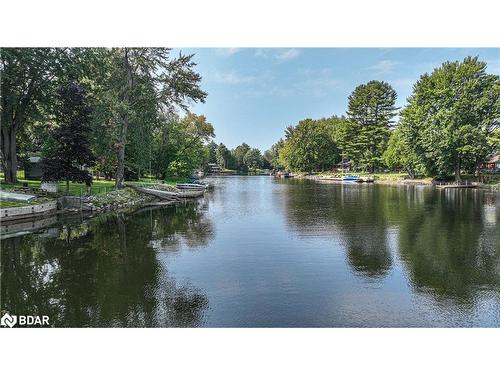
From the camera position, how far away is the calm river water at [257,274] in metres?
8.91

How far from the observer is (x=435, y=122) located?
5716 cm

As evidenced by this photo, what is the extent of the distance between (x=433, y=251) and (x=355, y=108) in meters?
78.7

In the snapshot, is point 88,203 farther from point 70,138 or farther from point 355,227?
point 355,227

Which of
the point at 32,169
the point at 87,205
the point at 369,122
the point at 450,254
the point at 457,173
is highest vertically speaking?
the point at 369,122

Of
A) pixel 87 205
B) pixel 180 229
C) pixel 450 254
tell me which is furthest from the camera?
pixel 87 205

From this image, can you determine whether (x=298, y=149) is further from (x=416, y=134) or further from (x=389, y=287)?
(x=389, y=287)

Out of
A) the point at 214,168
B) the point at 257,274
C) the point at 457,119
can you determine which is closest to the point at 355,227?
the point at 257,274

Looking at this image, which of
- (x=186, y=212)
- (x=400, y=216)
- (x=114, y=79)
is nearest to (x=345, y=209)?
(x=400, y=216)

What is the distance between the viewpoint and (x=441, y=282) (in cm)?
1136

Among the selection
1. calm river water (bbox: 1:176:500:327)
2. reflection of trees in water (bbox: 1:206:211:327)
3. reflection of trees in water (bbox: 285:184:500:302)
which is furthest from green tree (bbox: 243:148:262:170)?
reflection of trees in water (bbox: 1:206:211:327)

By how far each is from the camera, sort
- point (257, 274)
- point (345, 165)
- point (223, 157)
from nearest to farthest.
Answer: point (257, 274)
point (345, 165)
point (223, 157)

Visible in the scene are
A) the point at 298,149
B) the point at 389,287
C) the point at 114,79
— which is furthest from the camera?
the point at 298,149

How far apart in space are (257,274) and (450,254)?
8.19 metres

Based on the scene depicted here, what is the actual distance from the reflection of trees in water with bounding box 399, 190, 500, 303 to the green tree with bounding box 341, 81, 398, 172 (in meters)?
62.1
